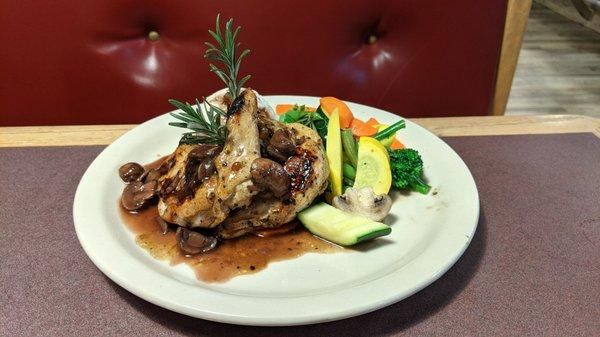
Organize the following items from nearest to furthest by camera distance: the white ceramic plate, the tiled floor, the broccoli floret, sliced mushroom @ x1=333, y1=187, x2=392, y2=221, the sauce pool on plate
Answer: the white ceramic plate → the sauce pool on plate → sliced mushroom @ x1=333, y1=187, x2=392, y2=221 → the broccoli floret → the tiled floor

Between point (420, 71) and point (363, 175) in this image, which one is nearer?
point (363, 175)

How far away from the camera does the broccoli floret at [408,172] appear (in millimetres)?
1521

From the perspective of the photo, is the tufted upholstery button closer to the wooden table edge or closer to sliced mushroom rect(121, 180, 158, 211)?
the wooden table edge

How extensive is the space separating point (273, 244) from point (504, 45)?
65.6 inches

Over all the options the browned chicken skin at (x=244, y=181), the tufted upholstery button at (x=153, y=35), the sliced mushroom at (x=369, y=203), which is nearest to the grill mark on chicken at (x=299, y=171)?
the browned chicken skin at (x=244, y=181)

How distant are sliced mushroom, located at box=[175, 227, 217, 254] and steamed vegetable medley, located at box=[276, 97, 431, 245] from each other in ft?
0.90

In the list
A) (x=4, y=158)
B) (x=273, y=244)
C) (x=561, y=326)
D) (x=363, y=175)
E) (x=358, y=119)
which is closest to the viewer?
(x=561, y=326)

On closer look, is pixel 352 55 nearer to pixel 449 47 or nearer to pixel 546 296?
pixel 449 47

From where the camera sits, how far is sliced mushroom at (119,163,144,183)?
1546 millimetres

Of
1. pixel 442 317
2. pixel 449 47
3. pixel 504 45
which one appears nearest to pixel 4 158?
pixel 442 317

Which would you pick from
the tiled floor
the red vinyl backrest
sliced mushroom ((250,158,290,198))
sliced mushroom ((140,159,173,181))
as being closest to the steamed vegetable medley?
sliced mushroom ((250,158,290,198))

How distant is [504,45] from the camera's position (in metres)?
2.39

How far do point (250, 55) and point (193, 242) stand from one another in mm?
1289

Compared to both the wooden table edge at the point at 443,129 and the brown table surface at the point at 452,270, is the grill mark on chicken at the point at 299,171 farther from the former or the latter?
the wooden table edge at the point at 443,129
